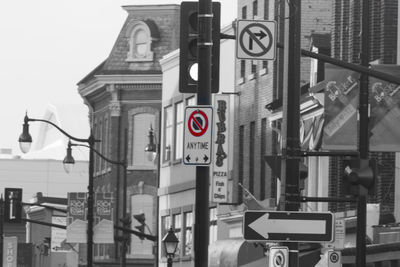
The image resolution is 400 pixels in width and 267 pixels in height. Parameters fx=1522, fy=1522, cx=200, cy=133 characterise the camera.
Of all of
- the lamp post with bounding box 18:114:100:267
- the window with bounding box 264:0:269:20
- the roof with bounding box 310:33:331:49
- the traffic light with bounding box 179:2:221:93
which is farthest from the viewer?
the window with bounding box 264:0:269:20

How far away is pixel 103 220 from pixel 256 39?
92.7 ft

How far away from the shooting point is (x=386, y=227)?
124 feet

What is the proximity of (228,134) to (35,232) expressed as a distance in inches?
2272

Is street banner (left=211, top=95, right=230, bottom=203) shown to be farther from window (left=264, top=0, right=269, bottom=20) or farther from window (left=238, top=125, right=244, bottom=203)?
window (left=264, top=0, right=269, bottom=20)

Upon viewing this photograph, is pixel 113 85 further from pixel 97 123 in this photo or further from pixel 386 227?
pixel 386 227

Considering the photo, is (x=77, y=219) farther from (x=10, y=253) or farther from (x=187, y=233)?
(x=10, y=253)

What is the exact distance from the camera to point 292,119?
21094 mm

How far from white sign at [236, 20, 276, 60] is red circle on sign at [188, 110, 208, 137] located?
5.62 ft

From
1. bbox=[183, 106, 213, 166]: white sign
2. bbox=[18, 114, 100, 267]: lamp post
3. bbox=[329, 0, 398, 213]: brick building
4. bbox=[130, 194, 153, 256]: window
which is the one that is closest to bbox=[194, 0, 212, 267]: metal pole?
bbox=[183, 106, 213, 166]: white sign

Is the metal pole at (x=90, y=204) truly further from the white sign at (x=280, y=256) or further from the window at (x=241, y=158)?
the white sign at (x=280, y=256)

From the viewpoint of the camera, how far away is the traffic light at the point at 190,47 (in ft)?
62.4

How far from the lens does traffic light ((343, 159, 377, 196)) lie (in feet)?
Answer: 73.2

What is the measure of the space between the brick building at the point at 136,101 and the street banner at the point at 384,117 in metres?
43.2

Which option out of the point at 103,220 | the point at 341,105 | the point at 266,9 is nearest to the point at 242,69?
the point at 266,9
